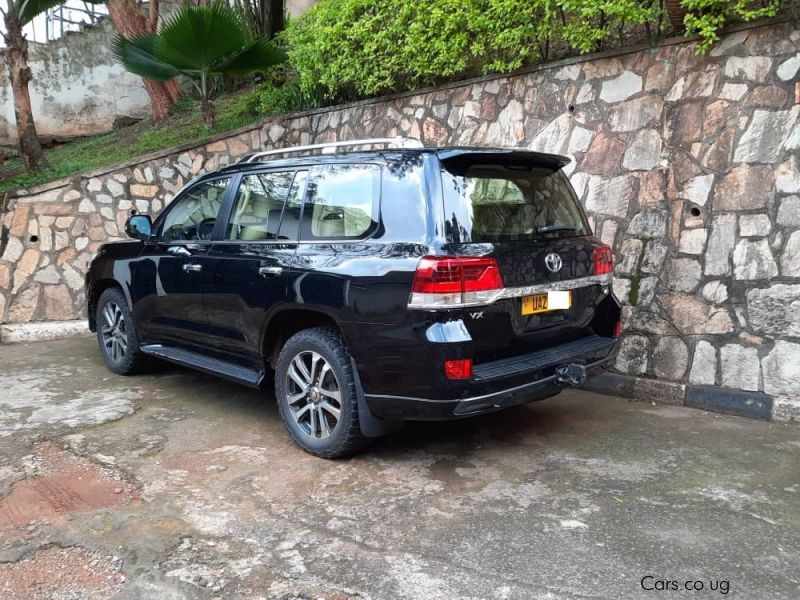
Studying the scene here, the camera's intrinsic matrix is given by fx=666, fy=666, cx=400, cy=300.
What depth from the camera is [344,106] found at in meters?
8.57

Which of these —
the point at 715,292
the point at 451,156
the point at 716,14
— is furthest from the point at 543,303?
the point at 716,14

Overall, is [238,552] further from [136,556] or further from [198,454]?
[198,454]

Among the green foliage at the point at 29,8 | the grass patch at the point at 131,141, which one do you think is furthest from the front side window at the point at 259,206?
the green foliage at the point at 29,8

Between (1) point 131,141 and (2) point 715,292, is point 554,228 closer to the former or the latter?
(2) point 715,292

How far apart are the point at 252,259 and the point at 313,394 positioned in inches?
39.4

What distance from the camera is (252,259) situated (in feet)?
14.4

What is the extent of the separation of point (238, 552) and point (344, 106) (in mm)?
6615

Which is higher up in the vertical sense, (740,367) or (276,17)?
(276,17)

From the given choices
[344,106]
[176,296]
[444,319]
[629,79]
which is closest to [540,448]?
[444,319]

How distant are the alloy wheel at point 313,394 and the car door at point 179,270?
3.44 ft

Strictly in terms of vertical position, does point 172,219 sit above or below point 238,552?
above

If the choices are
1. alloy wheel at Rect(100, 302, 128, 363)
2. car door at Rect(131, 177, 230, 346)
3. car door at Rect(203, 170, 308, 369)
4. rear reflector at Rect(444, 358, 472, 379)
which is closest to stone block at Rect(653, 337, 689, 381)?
rear reflector at Rect(444, 358, 472, 379)

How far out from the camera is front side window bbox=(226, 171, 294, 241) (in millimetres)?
4434

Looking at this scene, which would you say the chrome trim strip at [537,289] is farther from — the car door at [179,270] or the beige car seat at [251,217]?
the car door at [179,270]
